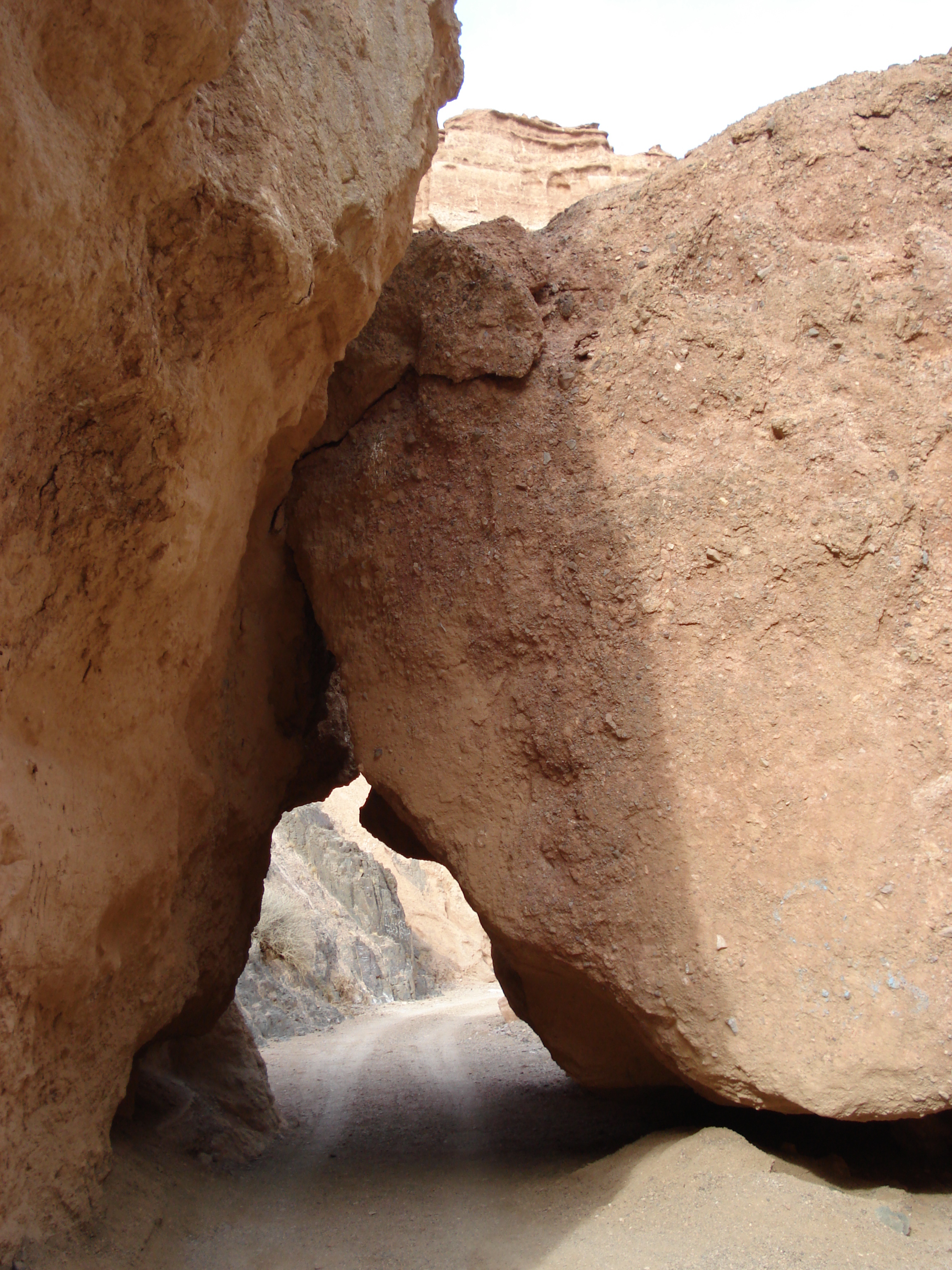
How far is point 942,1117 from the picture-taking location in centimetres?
377

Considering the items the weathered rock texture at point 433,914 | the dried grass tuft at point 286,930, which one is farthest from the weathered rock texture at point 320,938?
the weathered rock texture at point 433,914

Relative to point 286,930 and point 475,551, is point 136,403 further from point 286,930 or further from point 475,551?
point 286,930

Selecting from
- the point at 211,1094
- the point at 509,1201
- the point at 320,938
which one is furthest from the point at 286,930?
the point at 509,1201

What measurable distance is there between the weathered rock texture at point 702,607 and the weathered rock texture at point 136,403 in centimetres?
82

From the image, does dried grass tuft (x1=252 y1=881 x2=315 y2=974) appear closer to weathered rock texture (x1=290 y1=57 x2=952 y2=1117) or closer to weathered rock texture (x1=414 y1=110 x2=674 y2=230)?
weathered rock texture (x1=290 y1=57 x2=952 y2=1117)

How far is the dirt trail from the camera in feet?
9.72

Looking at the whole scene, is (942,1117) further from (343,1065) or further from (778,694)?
(343,1065)

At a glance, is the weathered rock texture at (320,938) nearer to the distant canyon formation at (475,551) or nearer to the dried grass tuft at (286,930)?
the dried grass tuft at (286,930)

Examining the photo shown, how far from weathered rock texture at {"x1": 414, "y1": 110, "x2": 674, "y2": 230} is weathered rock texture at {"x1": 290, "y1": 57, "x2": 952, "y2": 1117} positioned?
20.1 metres

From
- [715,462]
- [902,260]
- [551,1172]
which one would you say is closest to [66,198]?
[715,462]

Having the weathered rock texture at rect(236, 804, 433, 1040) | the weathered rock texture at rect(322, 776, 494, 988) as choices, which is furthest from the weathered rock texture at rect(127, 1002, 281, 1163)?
the weathered rock texture at rect(322, 776, 494, 988)

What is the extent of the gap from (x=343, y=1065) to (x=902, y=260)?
6855mm

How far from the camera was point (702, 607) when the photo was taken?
392cm

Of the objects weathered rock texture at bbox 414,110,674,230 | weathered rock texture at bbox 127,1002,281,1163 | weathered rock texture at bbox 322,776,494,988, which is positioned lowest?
weathered rock texture at bbox 322,776,494,988
